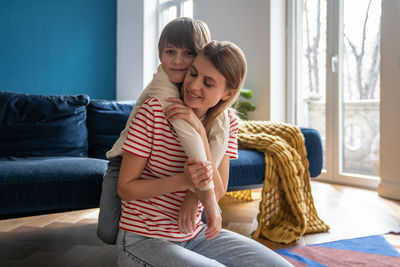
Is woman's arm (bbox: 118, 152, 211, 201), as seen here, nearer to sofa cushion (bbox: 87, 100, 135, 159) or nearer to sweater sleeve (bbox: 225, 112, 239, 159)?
sweater sleeve (bbox: 225, 112, 239, 159)

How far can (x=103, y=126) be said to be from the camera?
2264 millimetres

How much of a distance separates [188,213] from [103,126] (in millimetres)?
1424

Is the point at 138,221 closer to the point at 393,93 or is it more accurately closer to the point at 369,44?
the point at 393,93

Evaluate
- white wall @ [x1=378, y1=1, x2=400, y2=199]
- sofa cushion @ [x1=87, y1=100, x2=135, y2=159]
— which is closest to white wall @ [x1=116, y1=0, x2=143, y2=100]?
sofa cushion @ [x1=87, y1=100, x2=135, y2=159]

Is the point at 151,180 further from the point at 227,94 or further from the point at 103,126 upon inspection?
the point at 103,126

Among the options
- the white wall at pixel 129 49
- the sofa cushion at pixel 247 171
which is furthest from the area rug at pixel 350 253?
the white wall at pixel 129 49

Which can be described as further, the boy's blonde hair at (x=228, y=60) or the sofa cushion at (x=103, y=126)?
the sofa cushion at (x=103, y=126)

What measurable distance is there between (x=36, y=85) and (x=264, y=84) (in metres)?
3.30

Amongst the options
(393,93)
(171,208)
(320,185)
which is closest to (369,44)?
(393,93)

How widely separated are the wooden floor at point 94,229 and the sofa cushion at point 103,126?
1.47 ft

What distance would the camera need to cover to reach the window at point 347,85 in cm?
330

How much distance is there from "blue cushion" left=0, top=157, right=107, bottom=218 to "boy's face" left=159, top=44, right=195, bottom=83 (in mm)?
721

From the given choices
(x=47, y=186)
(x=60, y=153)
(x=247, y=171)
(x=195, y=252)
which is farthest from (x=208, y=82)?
(x=60, y=153)

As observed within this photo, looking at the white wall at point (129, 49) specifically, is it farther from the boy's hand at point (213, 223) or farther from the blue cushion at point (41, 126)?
the boy's hand at point (213, 223)
